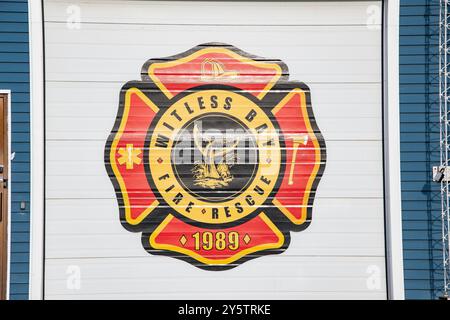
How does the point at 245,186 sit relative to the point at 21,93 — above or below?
below

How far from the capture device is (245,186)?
→ 469 centimetres

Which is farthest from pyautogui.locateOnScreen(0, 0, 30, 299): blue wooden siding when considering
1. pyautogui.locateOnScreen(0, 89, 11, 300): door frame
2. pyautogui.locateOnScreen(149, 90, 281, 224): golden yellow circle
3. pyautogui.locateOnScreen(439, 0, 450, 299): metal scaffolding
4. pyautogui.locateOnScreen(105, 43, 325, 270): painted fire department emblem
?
pyautogui.locateOnScreen(439, 0, 450, 299): metal scaffolding

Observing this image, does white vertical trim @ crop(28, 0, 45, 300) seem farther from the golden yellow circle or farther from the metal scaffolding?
the metal scaffolding

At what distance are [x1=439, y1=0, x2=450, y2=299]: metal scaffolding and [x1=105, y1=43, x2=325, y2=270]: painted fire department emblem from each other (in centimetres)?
132

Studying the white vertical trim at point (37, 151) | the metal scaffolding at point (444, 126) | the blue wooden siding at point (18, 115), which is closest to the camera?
the white vertical trim at point (37, 151)

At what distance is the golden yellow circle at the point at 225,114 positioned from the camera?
183 inches

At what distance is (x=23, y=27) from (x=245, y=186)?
2.81 m

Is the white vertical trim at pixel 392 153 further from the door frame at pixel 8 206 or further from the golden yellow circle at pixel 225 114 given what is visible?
the door frame at pixel 8 206

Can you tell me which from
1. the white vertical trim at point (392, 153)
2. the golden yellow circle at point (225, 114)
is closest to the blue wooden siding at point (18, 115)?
the golden yellow circle at point (225, 114)

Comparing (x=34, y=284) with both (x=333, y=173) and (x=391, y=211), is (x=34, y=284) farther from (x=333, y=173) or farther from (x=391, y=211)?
(x=391, y=211)

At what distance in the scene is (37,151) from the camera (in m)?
4.64

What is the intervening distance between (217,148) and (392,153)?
1.60 meters

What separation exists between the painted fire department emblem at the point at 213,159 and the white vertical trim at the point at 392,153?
0.63 m
